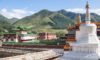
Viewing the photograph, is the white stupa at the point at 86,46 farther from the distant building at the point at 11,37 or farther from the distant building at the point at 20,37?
the distant building at the point at 11,37

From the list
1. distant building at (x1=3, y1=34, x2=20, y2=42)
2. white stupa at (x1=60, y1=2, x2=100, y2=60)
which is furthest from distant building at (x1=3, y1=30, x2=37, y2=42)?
white stupa at (x1=60, y1=2, x2=100, y2=60)

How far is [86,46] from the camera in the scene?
452 inches

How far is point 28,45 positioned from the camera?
33.9 meters

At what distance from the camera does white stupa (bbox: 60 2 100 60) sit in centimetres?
1138

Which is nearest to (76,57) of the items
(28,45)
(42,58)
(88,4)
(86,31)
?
(86,31)

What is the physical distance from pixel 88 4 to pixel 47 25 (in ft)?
514

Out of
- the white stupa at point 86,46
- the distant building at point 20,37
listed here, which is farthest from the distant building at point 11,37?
the white stupa at point 86,46

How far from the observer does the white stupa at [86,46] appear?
37.3 ft

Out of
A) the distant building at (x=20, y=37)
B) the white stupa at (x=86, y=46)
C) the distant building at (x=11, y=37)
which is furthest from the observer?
the distant building at (x=11, y=37)

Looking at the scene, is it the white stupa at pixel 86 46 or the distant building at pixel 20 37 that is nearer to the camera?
the white stupa at pixel 86 46

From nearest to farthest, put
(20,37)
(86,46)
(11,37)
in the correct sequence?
(86,46)
(20,37)
(11,37)

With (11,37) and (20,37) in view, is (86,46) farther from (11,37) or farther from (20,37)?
(11,37)

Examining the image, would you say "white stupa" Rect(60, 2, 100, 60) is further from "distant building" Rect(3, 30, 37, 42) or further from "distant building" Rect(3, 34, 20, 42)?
"distant building" Rect(3, 34, 20, 42)

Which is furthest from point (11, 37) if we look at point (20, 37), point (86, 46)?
point (86, 46)
